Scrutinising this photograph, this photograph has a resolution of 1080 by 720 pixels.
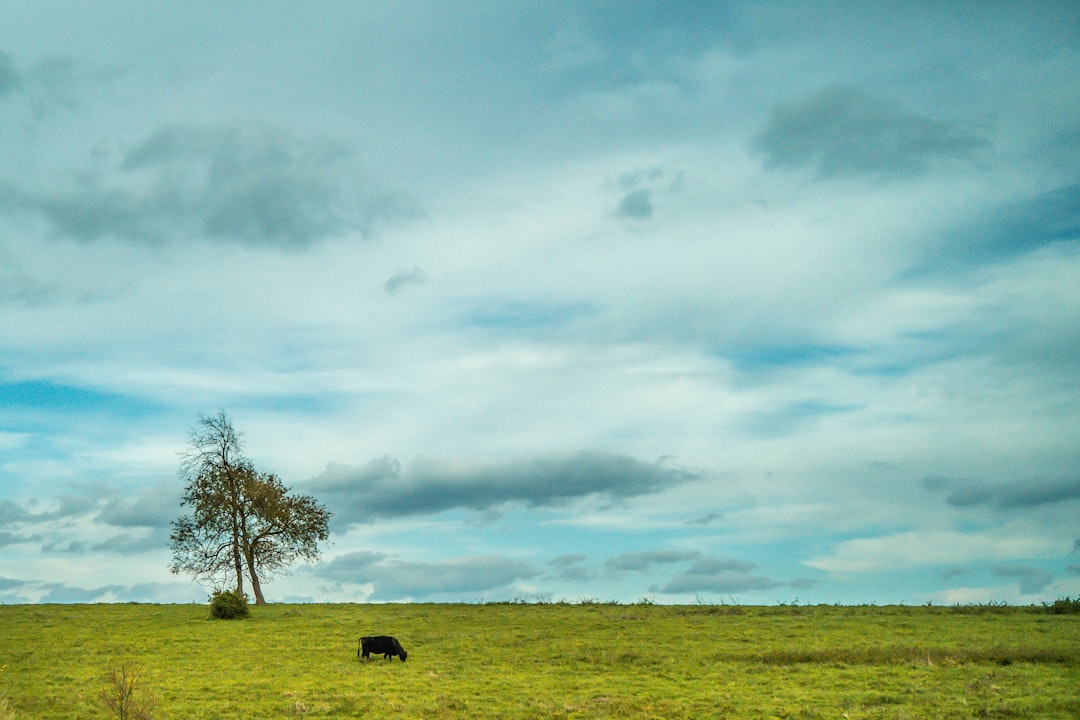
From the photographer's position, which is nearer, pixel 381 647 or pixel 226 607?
pixel 381 647

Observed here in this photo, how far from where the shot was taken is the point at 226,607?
55.2 metres

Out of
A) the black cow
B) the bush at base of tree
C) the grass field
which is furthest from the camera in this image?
the bush at base of tree

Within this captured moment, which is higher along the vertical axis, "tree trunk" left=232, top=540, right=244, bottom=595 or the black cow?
"tree trunk" left=232, top=540, right=244, bottom=595

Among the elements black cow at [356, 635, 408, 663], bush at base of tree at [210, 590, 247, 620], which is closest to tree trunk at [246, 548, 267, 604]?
bush at base of tree at [210, 590, 247, 620]

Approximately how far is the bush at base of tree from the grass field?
92 cm

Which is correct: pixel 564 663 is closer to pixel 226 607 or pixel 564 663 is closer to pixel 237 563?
pixel 226 607

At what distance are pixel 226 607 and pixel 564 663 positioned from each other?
2628cm

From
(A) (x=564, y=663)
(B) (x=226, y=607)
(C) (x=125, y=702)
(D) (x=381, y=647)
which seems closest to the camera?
(C) (x=125, y=702)

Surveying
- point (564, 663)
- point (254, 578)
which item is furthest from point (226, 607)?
point (564, 663)

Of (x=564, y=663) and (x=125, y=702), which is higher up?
(x=125, y=702)

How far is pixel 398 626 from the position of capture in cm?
5103

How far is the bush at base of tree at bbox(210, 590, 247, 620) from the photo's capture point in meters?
55.1

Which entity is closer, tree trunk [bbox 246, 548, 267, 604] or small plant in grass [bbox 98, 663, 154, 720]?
small plant in grass [bbox 98, 663, 154, 720]

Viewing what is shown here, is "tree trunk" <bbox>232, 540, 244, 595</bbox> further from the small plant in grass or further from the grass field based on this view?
the small plant in grass
